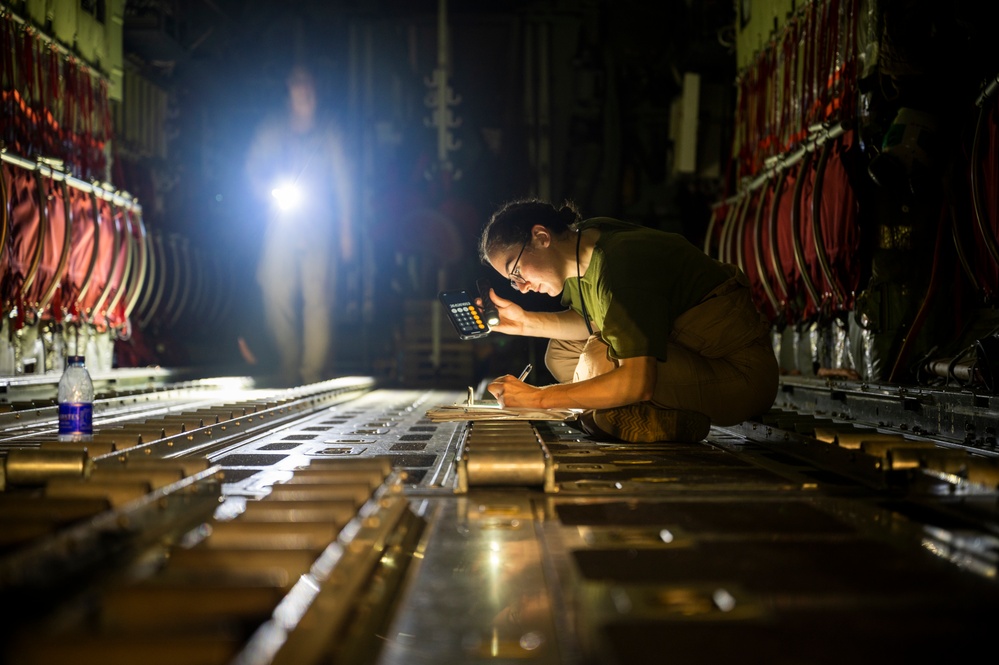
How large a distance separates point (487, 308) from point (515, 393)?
3.31ft

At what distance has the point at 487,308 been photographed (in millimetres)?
3873

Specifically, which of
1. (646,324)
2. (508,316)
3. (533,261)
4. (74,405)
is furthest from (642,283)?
(74,405)

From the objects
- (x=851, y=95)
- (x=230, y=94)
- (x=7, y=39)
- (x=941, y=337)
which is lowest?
(x=941, y=337)

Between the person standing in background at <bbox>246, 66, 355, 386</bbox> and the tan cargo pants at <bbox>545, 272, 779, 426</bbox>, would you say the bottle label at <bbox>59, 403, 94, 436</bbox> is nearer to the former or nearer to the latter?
the tan cargo pants at <bbox>545, 272, 779, 426</bbox>

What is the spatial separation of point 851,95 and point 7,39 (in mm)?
5660

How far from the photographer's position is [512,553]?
1.45m

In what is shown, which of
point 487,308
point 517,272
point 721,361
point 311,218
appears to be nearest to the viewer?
point 721,361

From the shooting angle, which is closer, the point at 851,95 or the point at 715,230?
→ the point at 851,95

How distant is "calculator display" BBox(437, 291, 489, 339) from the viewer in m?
3.88

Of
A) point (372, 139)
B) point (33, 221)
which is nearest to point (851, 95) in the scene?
point (33, 221)

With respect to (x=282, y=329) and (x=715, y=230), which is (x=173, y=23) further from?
(x=715, y=230)

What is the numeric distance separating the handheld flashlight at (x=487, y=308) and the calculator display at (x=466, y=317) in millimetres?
30

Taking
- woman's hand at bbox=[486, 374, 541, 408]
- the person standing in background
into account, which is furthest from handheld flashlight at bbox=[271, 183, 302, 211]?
woman's hand at bbox=[486, 374, 541, 408]

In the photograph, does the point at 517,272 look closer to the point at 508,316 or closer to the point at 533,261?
the point at 533,261
